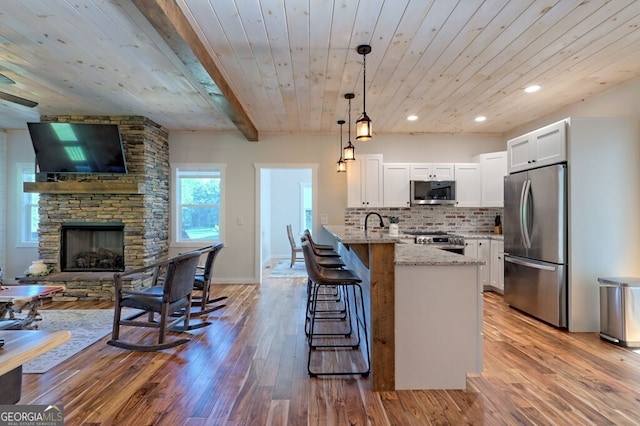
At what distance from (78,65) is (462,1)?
3.49 meters

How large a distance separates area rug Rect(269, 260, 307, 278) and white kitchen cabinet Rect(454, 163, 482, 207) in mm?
3197

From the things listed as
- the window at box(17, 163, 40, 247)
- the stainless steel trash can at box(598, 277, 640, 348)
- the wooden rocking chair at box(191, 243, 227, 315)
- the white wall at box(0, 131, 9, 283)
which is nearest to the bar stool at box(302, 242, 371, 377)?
the wooden rocking chair at box(191, 243, 227, 315)

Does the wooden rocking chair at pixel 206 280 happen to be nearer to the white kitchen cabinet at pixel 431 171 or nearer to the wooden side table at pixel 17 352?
the wooden side table at pixel 17 352

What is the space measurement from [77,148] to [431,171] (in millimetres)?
5458

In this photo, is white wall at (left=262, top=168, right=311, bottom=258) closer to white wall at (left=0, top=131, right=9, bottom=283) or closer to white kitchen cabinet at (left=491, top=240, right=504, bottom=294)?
white kitchen cabinet at (left=491, top=240, right=504, bottom=294)

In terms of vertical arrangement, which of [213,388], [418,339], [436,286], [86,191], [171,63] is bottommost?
[213,388]

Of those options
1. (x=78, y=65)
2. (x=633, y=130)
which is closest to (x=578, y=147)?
(x=633, y=130)

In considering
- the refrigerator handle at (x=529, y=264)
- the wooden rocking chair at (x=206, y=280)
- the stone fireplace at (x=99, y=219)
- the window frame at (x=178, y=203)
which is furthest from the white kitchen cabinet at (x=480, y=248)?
the stone fireplace at (x=99, y=219)

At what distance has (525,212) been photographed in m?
3.91

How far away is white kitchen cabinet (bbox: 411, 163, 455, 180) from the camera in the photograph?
5.54m

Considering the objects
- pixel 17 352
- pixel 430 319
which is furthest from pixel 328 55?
pixel 17 352

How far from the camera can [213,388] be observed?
2314mm

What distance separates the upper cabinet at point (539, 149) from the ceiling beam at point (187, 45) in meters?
3.60

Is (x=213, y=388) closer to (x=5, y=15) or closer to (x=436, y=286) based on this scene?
(x=436, y=286)
